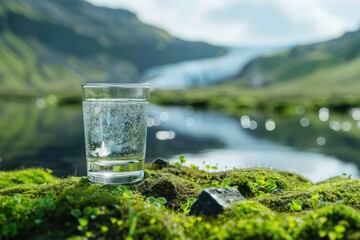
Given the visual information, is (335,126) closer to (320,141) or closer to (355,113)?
(320,141)

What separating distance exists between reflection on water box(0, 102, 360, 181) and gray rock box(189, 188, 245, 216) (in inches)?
731

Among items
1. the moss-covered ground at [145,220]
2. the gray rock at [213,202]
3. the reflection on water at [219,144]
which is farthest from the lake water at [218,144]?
the moss-covered ground at [145,220]

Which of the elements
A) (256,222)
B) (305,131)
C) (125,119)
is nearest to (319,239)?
(256,222)

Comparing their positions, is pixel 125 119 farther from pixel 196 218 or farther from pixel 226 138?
pixel 226 138

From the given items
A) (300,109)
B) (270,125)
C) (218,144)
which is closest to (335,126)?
(270,125)

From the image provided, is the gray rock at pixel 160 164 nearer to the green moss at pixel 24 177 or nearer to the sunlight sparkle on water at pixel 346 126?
the green moss at pixel 24 177

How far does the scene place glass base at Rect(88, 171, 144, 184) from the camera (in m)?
8.77

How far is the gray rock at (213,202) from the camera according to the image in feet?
24.2

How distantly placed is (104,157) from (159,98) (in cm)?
13298

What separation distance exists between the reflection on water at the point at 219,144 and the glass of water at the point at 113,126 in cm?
1784

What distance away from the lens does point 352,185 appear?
9828mm

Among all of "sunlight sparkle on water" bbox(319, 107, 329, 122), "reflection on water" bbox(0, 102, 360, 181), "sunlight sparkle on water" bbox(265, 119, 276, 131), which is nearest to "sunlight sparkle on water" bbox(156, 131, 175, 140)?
"reflection on water" bbox(0, 102, 360, 181)

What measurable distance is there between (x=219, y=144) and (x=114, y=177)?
46.6 meters

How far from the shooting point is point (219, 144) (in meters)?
55.0
